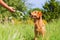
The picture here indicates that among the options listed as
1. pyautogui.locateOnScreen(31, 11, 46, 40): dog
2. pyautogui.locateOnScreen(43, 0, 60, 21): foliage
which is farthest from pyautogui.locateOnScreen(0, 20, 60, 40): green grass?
pyautogui.locateOnScreen(43, 0, 60, 21): foliage

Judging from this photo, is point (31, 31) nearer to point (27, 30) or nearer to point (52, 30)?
point (27, 30)

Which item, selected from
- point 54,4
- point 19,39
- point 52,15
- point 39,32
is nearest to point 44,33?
point 39,32

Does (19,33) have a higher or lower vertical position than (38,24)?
higher

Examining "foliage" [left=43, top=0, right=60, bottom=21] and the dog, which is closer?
the dog

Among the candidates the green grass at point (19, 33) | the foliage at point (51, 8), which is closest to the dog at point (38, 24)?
the green grass at point (19, 33)

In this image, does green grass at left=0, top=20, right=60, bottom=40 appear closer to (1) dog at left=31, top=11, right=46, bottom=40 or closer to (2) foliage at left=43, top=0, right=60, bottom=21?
(1) dog at left=31, top=11, right=46, bottom=40

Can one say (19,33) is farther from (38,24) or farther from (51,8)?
(51,8)

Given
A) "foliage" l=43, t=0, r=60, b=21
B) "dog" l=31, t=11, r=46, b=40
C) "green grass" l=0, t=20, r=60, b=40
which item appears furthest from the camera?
"foliage" l=43, t=0, r=60, b=21

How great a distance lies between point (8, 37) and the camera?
382 cm

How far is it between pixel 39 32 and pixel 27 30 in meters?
0.56

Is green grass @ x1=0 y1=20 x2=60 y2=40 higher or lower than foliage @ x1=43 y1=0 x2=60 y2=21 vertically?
higher

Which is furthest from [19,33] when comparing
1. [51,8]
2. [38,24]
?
[51,8]

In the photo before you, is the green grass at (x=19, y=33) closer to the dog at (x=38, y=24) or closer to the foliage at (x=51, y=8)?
the dog at (x=38, y=24)

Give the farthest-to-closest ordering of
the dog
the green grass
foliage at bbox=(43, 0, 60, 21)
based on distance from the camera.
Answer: foliage at bbox=(43, 0, 60, 21) → the dog → the green grass
